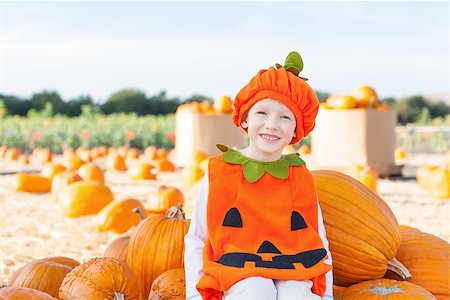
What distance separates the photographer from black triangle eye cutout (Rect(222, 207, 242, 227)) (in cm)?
230

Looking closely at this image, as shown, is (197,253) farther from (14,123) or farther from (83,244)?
(14,123)

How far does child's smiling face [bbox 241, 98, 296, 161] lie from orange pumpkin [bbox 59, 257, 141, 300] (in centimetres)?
82

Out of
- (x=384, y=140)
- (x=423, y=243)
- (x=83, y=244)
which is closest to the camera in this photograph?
(x=423, y=243)

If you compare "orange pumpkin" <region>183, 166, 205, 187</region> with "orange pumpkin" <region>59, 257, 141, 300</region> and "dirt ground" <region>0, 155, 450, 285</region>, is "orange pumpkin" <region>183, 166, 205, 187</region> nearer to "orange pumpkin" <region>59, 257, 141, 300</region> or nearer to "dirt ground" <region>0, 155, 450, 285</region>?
"dirt ground" <region>0, 155, 450, 285</region>

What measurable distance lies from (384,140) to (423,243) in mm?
6460

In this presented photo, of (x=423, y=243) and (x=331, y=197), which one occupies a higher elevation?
(x=331, y=197)

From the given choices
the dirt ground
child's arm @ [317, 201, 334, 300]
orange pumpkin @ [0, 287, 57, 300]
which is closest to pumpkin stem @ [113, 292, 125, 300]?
orange pumpkin @ [0, 287, 57, 300]

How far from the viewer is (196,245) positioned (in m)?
2.35

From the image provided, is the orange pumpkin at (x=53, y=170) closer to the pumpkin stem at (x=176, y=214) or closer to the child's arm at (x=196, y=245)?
the pumpkin stem at (x=176, y=214)

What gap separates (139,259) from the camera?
2.81m

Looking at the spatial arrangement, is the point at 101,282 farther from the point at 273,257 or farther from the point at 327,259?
the point at 327,259

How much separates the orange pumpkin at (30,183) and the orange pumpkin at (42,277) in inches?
203

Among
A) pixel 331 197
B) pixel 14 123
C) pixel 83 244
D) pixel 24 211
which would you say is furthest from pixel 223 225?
pixel 14 123

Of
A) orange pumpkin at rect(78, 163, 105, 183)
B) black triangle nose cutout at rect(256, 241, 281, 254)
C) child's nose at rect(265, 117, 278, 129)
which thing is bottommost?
orange pumpkin at rect(78, 163, 105, 183)
